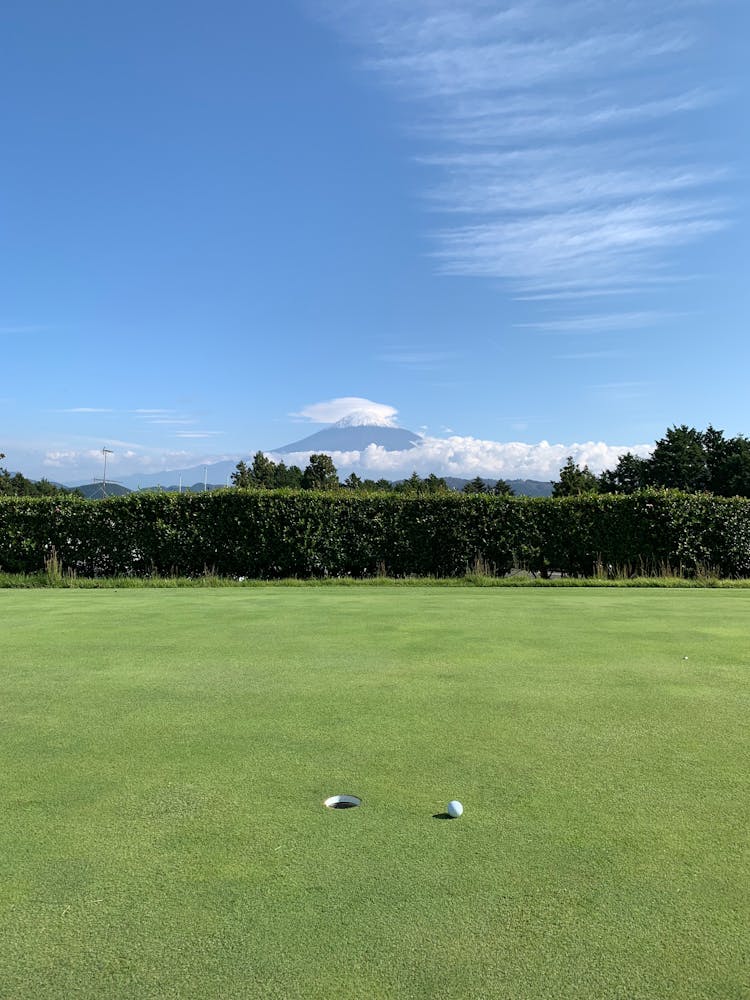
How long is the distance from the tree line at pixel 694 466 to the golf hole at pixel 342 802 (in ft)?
184

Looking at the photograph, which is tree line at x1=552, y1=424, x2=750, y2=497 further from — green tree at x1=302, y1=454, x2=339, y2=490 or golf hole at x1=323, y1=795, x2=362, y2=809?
golf hole at x1=323, y1=795, x2=362, y2=809

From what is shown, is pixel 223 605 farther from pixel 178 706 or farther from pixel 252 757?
pixel 252 757

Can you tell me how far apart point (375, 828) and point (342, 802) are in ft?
0.95

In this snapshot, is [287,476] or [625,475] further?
[287,476]

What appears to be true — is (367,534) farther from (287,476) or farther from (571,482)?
(287,476)

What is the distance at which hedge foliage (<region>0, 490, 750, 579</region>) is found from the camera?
1466 centimetres

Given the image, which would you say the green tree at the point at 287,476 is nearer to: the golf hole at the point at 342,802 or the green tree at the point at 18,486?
the green tree at the point at 18,486

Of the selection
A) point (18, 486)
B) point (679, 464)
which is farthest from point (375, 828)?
point (18, 486)

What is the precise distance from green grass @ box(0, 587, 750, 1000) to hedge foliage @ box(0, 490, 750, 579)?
28.2 ft

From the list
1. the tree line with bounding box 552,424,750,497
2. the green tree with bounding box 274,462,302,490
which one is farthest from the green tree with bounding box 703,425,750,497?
the green tree with bounding box 274,462,302,490

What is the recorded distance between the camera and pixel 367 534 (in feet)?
48.4

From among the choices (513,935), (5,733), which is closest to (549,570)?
(5,733)

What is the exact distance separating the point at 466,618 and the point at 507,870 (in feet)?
19.4

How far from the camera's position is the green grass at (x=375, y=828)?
206 cm
